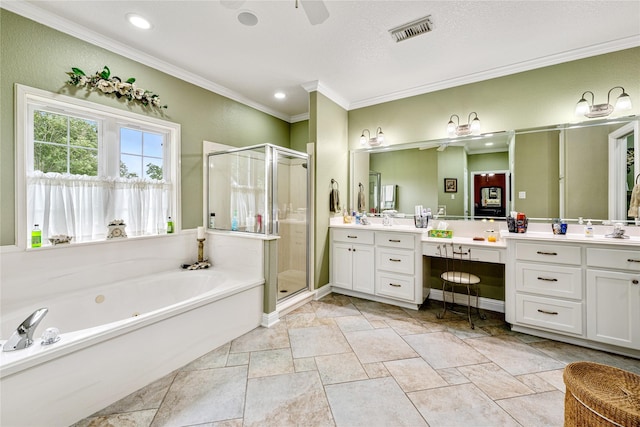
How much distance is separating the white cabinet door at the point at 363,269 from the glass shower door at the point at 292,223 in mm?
644

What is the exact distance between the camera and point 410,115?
11.5ft

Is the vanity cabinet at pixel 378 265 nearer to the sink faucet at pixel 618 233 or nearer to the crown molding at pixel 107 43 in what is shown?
the sink faucet at pixel 618 233

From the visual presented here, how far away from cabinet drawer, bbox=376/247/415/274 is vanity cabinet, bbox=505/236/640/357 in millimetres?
932

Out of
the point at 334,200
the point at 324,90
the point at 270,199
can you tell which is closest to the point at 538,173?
the point at 334,200

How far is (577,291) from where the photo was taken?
87.4 inches

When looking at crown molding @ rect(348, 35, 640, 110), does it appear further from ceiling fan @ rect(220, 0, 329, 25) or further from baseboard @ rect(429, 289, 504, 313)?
baseboard @ rect(429, 289, 504, 313)

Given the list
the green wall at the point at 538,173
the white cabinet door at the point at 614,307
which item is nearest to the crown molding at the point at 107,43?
the green wall at the point at 538,173

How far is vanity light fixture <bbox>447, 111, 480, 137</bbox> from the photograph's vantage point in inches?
119

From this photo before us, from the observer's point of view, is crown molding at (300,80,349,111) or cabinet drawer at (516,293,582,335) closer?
cabinet drawer at (516,293,582,335)

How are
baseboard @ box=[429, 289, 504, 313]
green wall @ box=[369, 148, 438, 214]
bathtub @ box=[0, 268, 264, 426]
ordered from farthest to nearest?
green wall @ box=[369, 148, 438, 214] < baseboard @ box=[429, 289, 504, 313] < bathtub @ box=[0, 268, 264, 426]

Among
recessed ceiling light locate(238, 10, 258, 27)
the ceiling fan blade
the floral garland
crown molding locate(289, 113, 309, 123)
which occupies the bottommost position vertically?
the floral garland

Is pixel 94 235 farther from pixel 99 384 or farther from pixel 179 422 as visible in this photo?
pixel 179 422

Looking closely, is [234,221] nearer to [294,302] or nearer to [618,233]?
[294,302]

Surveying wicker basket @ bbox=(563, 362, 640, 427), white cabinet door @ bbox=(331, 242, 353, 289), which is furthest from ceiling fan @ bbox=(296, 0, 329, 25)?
white cabinet door @ bbox=(331, 242, 353, 289)
